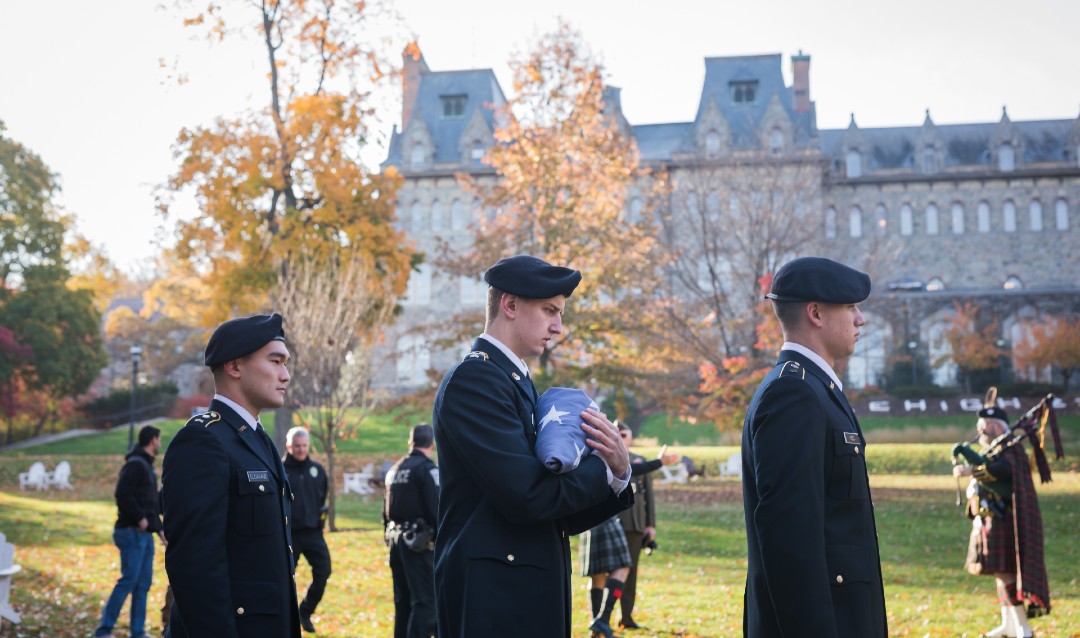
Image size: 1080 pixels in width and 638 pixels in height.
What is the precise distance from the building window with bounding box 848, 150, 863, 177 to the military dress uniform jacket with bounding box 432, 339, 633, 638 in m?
70.9

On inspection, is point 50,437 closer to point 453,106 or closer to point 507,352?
point 453,106

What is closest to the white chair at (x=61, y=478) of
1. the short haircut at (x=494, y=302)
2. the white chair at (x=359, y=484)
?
the white chair at (x=359, y=484)

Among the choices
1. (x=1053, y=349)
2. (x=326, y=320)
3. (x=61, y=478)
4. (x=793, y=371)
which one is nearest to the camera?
(x=793, y=371)

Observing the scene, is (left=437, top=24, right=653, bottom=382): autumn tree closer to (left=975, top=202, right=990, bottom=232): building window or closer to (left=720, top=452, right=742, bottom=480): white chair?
(left=720, top=452, right=742, bottom=480): white chair

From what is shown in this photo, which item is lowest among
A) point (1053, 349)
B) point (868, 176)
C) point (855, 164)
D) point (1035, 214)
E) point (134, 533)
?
point (134, 533)

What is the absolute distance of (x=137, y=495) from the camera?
35.1 feet

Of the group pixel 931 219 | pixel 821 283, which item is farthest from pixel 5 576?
pixel 931 219

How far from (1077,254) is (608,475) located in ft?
247

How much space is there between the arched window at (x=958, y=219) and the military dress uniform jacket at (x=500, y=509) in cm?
7198

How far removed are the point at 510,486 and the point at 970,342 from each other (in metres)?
54.9

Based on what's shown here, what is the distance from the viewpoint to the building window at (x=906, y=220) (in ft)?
232

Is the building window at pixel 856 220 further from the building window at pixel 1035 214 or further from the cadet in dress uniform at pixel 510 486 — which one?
the cadet in dress uniform at pixel 510 486

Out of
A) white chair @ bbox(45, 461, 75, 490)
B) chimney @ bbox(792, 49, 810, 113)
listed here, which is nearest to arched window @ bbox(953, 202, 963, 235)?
chimney @ bbox(792, 49, 810, 113)

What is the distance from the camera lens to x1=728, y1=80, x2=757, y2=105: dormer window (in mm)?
69562
